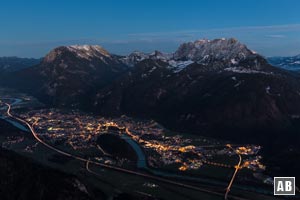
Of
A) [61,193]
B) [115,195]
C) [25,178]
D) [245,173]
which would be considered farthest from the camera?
[245,173]

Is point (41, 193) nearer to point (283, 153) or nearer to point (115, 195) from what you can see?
point (115, 195)

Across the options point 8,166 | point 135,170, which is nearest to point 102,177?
point 135,170

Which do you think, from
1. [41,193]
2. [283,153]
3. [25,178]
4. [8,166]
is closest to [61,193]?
[41,193]

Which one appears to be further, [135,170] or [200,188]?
[135,170]

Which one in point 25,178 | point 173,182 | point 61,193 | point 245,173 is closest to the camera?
point 61,193

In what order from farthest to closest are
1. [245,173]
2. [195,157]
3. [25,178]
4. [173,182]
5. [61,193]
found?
[195,157] → [245,173] → [173,182] → [25,178] → [61,193]

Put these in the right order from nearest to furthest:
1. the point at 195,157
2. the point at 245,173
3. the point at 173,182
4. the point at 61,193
→ the point at 61,193, the point at 173,182, the point at 245,173, the point at 195,157

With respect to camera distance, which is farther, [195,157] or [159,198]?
[195,157]

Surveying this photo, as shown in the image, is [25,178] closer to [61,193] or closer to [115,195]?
[61,193]

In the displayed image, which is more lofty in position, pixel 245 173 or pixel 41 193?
pixel 41 193
